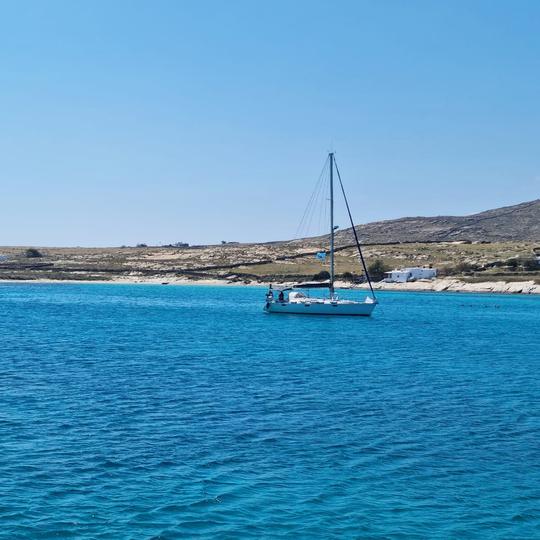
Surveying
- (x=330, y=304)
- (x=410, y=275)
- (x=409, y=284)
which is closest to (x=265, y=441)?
(x=330, y=304)

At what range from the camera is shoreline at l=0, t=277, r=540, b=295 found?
451 ft

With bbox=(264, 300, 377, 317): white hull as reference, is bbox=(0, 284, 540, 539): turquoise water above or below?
below

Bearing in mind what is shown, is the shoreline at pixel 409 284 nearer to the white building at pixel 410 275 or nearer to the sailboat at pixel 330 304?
the white building at pixel 410 275

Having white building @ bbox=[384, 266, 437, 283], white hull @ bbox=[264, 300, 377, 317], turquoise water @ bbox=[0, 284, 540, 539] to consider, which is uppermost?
white building @ bbox=[384, 266, 437, 283]

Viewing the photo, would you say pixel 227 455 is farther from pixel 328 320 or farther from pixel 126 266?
pixel 126 266

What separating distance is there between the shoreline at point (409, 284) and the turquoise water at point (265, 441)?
258 feet

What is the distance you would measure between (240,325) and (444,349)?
23897 millimetres

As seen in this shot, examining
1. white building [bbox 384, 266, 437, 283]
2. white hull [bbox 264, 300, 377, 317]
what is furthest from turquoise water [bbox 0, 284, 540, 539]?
white building [bbox 384, 266, 437, 283]

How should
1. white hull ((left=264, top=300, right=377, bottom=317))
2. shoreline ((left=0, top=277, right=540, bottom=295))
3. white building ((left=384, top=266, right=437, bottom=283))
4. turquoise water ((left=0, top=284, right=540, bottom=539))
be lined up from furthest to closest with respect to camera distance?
white building ((left=384, top=266, right=437, bottom=283)) → shoreline ((left=0, top=277, right=540, bottom=295)) → white hull ((left=264, top=300, right=377, bottom=317)) → turquoise water ((left=0, top=284, right=540, bottom=539))

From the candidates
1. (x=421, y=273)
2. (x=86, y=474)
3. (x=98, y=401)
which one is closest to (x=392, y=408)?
(x=98, y=401)

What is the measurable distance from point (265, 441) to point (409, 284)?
12663 centimetres

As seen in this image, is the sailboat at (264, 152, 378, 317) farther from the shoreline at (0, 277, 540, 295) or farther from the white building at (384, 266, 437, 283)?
the white building at (384, 266, 437, 283)

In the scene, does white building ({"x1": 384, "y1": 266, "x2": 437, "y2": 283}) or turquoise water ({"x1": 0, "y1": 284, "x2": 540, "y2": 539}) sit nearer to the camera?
turquoise water ({"x1": 0, "y1": 284, "x2": 540, "y2": 539})

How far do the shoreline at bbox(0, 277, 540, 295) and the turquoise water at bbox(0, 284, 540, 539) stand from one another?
7851cm
